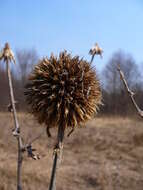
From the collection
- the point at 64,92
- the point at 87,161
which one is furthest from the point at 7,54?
the point at 87,161

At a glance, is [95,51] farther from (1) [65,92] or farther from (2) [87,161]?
(2) [87,161]

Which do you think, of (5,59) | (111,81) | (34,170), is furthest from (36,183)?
(111,81)

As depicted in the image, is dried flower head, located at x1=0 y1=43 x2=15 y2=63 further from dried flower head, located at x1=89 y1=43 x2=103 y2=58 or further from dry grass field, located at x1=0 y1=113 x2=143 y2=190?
dry grass field, located at x1=0 y1=113 x2=143 y2=190

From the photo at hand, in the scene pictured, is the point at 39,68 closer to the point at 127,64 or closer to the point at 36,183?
the point at 36,183

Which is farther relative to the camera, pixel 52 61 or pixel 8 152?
pixel 8 152

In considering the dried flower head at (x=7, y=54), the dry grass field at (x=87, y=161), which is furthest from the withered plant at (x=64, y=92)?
the dry grass field at (x=87, y=161)

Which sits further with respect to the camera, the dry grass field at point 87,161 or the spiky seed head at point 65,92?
the dry grass field at point 87,161

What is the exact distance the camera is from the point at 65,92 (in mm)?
1986

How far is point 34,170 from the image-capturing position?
9.00 metres

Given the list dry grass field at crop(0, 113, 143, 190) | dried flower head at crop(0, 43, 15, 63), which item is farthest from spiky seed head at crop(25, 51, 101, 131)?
dry grass field at crop(0, 113, 143, 190)

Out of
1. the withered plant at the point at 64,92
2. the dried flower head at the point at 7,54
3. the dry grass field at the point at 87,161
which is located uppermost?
the dried flower head at the point at 7,54

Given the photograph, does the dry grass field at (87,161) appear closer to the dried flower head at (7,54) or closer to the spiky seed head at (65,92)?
the dried flower head at (7,54)

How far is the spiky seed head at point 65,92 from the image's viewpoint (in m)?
1.96

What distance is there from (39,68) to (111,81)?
2350 centimetres
